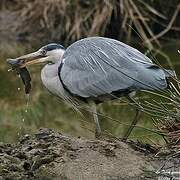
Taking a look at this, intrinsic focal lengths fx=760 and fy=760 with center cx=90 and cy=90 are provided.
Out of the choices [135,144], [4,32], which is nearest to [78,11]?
[4,32]

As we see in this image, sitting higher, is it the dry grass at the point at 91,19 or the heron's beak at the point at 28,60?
the heron's beak at the point at 28,60

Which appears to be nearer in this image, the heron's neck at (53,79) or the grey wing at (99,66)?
the grey wing at (99,66)

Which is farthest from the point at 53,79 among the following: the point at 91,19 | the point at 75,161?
the point at 91,19

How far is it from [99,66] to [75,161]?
1.36 meters

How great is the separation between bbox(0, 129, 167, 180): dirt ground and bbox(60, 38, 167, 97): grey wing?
78 centimetres

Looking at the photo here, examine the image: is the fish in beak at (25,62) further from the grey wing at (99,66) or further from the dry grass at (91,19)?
the dry grass at (91,19)

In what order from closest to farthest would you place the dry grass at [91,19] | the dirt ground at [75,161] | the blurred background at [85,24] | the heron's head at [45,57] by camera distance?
1. the dirt ground at [75,161]
2. the heron's head at [45,57]
3. the blurred background at [85,24]
4. the dry grass at [91,19]

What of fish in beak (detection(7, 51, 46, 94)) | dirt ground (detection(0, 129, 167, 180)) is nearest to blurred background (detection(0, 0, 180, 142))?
fish in beak (detection(7, 51, 46, 94))

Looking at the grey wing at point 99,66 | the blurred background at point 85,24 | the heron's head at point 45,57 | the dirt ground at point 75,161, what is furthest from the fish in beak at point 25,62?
the blurred background at point 85,24

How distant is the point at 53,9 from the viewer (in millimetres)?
16156

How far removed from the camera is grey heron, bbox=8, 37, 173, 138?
629 centimetres

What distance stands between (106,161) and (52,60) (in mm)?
1679

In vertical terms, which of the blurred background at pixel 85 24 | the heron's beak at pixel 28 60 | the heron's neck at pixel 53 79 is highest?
the heron's beak at pixel 28 60

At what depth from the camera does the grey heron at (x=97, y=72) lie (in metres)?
6.29
